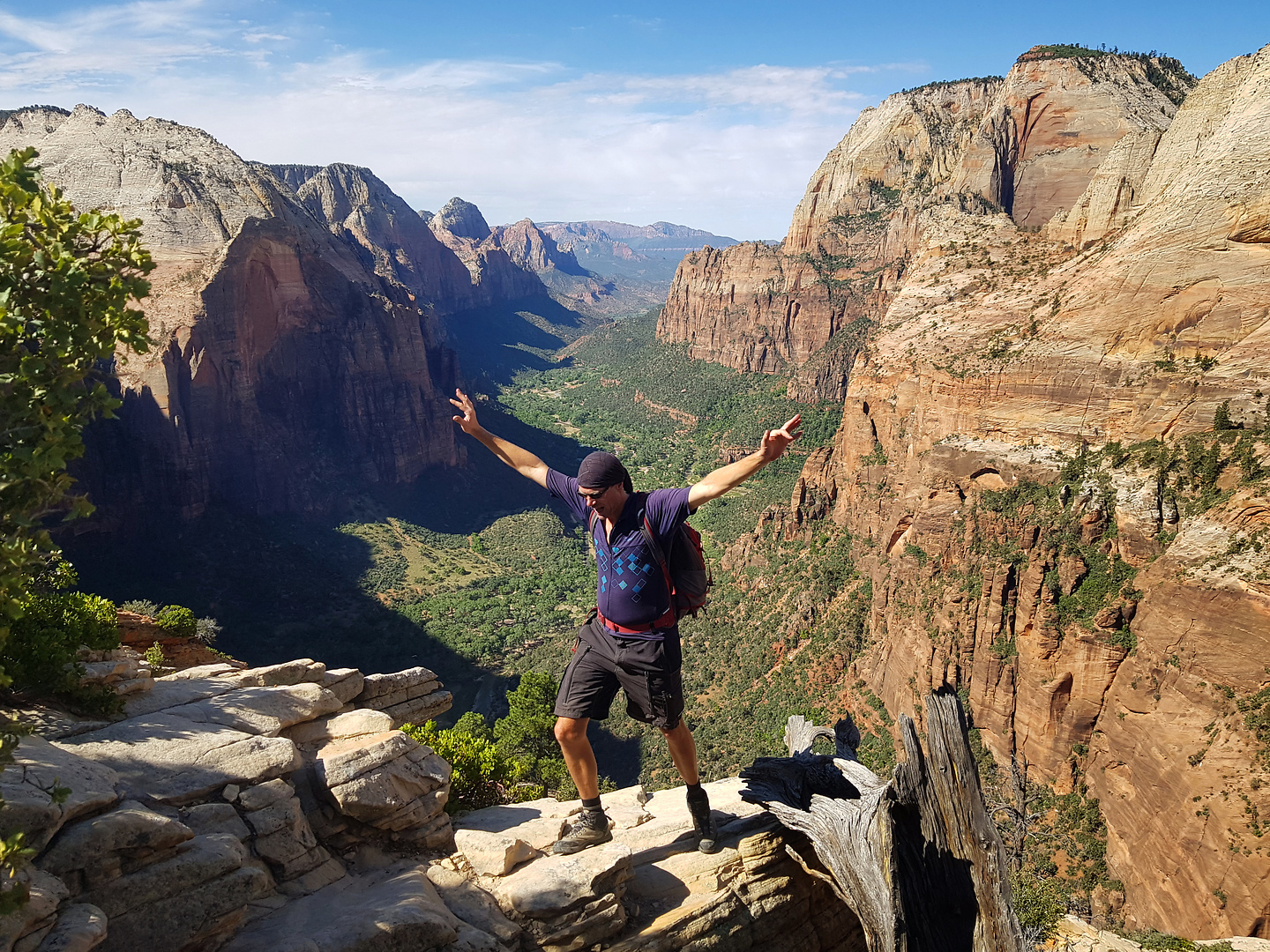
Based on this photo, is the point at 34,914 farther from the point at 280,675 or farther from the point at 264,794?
the point at 280,675

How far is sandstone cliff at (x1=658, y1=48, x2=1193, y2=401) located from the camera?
8006 centimetres

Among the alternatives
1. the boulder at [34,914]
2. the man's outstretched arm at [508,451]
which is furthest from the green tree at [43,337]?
the man's outstretched arm at [508,451]

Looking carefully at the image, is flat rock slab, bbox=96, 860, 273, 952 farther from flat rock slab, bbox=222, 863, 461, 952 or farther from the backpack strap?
the backpack strap

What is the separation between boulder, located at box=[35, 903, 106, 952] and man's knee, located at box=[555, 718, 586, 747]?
4441 mm

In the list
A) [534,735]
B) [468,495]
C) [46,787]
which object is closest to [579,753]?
[46,787]

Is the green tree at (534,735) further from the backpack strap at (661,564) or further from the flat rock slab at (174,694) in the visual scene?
the backpack strap at (661,564)

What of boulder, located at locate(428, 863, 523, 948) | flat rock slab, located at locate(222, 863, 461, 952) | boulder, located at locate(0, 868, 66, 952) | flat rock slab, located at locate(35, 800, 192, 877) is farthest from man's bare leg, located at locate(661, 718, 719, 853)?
boulder, located at locate(0, 868, 66, 952)

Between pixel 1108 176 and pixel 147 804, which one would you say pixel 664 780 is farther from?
pixel 1108 176

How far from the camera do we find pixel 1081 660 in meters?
26.2

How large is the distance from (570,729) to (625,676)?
0.99 meters

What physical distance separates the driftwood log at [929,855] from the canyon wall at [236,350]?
57.2m

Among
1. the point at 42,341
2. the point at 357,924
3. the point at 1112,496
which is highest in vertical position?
the point at 42,341

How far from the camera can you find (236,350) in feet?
205

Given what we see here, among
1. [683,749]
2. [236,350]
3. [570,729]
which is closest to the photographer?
[570,729]
